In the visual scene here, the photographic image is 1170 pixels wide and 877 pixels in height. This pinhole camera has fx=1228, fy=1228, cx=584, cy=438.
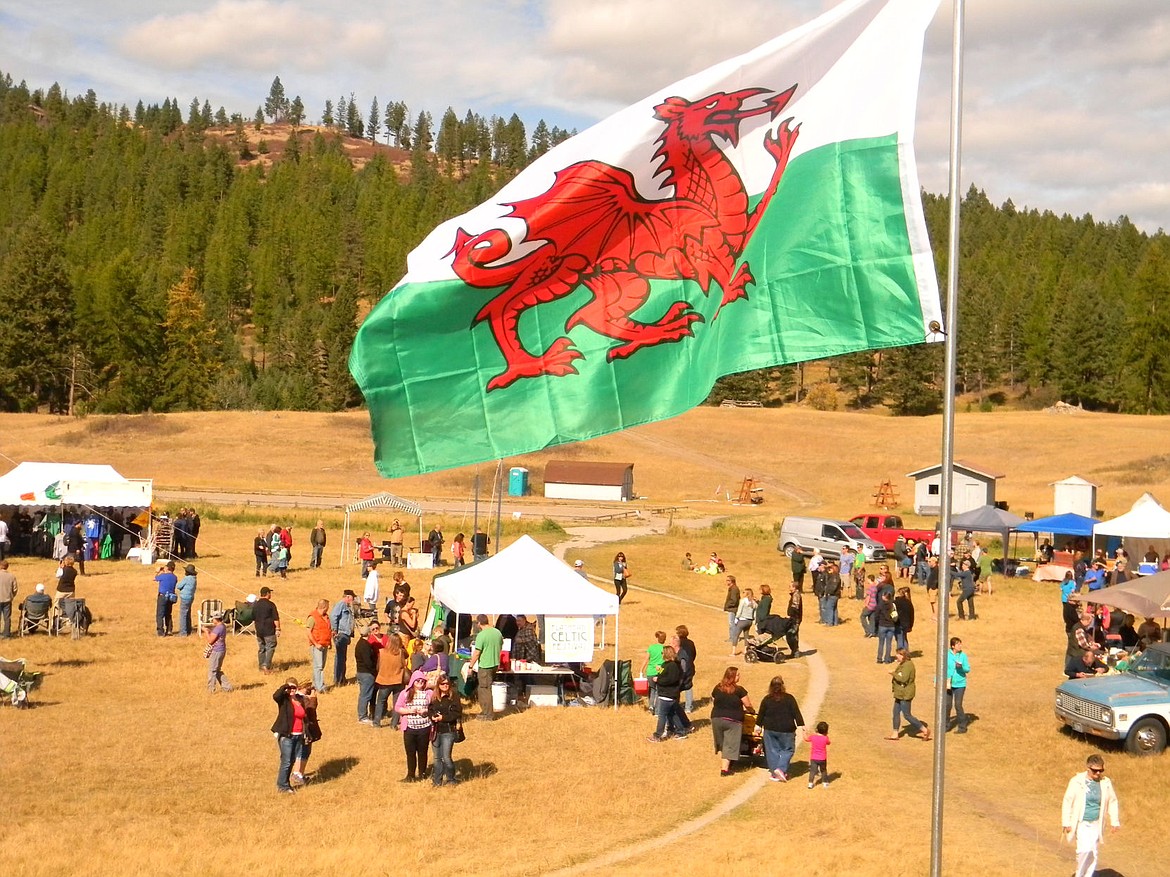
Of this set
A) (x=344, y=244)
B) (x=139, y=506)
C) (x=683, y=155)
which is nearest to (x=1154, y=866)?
(x=683, y=155)

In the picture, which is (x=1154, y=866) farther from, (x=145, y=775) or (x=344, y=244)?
(x=344, y=244)

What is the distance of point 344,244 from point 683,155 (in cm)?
17526

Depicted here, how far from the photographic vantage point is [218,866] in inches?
484

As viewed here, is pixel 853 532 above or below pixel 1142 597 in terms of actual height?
below

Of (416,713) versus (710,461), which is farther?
(710,461)

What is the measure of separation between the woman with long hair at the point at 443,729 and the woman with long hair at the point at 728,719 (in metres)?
3.70

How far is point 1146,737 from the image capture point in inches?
703

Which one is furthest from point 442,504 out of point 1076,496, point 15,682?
point 15,682

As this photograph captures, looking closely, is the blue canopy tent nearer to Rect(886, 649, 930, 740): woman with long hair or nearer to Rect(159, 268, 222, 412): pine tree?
Rect(886, 649, 930, 740): woman with long hair

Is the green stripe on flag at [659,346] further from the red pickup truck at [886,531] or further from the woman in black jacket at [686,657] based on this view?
the red pickup truck at [886,531]

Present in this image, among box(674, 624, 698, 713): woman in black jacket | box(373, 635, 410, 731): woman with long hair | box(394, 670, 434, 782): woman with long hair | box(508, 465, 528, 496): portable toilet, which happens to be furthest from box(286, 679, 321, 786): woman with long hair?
box(508, 465, 528, 496): portable toilet

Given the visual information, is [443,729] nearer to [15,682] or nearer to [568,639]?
[568,639]

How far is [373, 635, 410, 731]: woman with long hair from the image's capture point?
1836 cm

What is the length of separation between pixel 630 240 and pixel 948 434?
10.8ft
